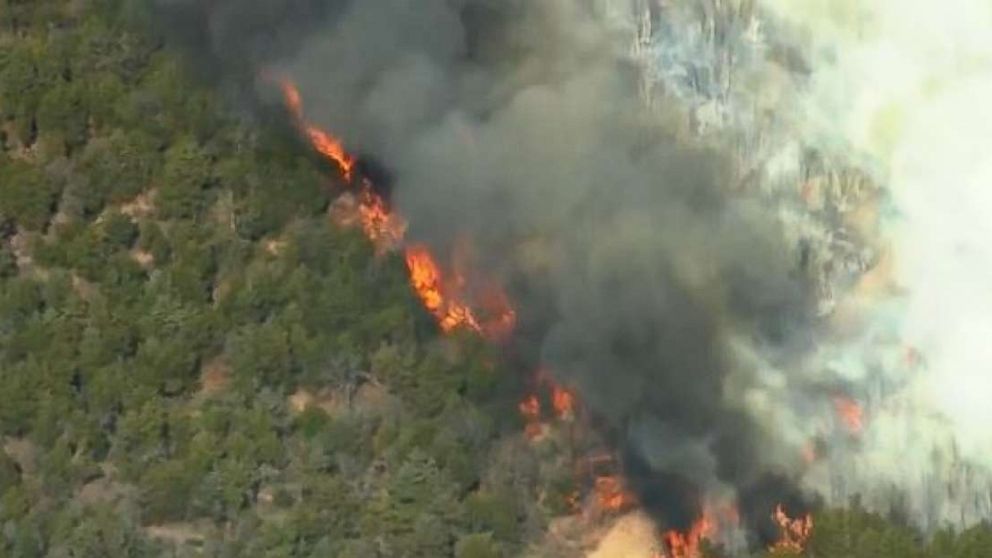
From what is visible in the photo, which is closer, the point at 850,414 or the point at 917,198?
the point at 917,198

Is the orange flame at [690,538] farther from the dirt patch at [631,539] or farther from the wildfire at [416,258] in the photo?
the wildfire at [416,258]

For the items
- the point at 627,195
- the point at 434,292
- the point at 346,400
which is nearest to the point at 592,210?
the point at 627,195

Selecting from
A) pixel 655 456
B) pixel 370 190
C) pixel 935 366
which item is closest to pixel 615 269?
pixel 655 456

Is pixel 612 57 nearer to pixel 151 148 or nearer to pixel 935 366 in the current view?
pixel 935 366

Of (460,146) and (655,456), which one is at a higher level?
(460,146)

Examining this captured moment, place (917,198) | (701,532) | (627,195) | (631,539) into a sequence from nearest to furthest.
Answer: (917,198) < (627,195) < (701,532) < (631,539)

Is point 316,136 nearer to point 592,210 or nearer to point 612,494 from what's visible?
point 612,494

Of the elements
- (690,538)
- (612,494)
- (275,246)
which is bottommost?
(275,246)
